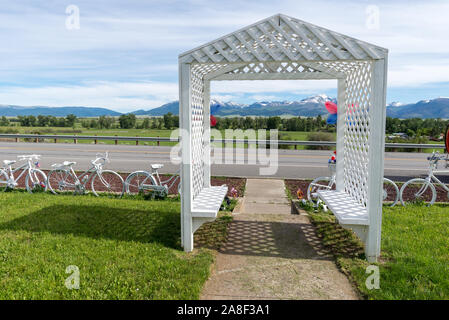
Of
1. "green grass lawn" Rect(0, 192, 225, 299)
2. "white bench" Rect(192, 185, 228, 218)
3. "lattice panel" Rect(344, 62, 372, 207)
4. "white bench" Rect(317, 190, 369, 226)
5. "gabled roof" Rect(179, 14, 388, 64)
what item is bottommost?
"green grass lawn" Rect(0, 192, 225, 299)

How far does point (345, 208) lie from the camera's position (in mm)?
5125

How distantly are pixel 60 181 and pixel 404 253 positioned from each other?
7218 mm

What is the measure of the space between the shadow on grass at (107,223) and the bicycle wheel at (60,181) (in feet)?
4.79

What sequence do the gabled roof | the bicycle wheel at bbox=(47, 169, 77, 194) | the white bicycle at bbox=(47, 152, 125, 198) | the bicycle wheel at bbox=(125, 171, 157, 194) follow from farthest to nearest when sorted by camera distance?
the bicycle wheel at bbox=(47, 169, 77, 194) → the white bicycle at bbox=(47, 152, 125, 198) → the bicycle wheel at bbox=(125, 171, 157, 194) → the gabled roof

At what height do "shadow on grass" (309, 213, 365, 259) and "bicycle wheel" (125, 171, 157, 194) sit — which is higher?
"bicycle wheel" (125, 171, 157, 194)

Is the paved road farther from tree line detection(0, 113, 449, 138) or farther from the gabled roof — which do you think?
tree line detection(0, 113, 449, 138)

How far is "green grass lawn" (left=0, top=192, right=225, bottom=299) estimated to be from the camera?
3.69 m

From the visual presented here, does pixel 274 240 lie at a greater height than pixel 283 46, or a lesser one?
lesser

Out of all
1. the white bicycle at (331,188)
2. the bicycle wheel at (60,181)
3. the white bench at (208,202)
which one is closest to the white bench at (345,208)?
the white bicycle at (331,188)

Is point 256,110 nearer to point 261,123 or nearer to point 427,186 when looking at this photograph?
point 261,123

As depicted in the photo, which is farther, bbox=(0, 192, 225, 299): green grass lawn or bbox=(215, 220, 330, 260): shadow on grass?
bbox=(215, 220, 330, 260): shadow on grass

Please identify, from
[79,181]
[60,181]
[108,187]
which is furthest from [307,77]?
[60,181]

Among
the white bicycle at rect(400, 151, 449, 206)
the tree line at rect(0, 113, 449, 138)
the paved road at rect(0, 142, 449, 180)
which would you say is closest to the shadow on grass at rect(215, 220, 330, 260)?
the white bicycle at rect(400, 151, 449, 206)

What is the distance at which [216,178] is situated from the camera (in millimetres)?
10383
